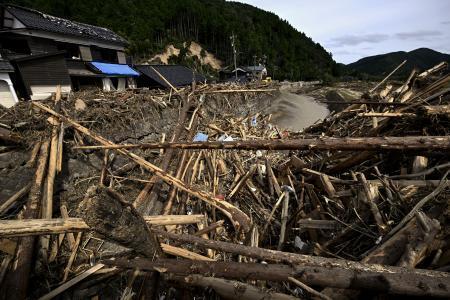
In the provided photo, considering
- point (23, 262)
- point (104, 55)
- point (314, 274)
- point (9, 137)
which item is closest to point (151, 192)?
point (23, 262)

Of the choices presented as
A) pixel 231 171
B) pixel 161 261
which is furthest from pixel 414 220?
pixel 231 171

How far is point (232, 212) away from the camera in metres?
4.53

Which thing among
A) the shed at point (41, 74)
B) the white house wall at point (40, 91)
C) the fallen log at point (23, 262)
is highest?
the shed at point (41, 74)

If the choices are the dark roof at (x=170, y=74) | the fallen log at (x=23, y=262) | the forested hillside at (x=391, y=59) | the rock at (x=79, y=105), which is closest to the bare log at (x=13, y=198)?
the fallen log at (x=23, y=262)

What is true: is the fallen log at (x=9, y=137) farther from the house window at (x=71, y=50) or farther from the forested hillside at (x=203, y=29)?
the forested hillside at (x=203, y=29)

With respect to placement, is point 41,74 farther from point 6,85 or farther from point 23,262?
point 23,262

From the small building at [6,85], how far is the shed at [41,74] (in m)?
1.68

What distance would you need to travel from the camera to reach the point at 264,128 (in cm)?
1220

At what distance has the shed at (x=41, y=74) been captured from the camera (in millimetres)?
17188

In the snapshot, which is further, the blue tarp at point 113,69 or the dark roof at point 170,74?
the dark roof at point 170,74

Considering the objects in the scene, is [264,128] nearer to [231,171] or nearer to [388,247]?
[231,171]

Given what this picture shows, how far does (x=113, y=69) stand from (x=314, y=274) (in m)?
28.8

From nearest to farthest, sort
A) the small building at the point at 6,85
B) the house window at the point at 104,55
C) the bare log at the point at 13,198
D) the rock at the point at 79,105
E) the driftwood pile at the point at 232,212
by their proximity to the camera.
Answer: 1. the driftwood pile at the point at 232,212
2. the bare log at the point at 13,198
3. the rock at the point at 79,105
4. the small building at the point at 6,85
5. the house window at the point at 104,55

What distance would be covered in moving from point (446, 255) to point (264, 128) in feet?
33.2
